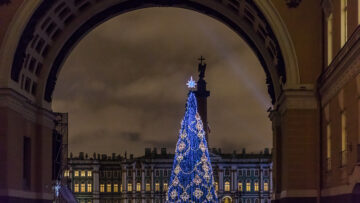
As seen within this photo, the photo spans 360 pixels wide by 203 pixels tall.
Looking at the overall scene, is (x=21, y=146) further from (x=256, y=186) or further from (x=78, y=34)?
(x=256, y=186)

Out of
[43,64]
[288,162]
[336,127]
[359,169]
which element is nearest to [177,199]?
[43,64]

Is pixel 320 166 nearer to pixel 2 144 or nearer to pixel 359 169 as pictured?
pixel 359 169

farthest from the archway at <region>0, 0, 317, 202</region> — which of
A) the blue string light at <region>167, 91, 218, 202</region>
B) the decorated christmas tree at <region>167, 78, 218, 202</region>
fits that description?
the blue string light at <region>167, 91, 218, 202</region>

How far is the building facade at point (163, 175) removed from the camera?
470 ft

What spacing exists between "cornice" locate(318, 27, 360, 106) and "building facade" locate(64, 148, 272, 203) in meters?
116

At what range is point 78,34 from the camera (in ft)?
108

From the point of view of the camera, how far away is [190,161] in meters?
57.9

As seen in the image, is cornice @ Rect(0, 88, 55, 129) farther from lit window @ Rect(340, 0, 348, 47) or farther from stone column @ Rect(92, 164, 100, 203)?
stone column @ Rect(92, 164, 100, 203)

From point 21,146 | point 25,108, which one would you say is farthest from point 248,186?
point 21,146

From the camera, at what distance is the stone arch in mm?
27062

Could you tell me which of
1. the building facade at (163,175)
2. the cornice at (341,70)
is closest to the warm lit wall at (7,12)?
the cornice at (341,70)

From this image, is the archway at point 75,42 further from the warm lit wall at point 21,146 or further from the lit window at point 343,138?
the lit window at point 343,138

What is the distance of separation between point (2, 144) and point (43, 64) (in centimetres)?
633

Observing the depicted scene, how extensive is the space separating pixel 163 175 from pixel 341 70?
124 metres
